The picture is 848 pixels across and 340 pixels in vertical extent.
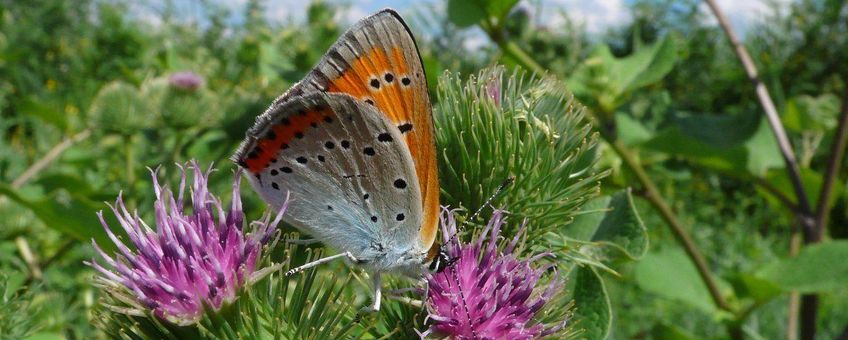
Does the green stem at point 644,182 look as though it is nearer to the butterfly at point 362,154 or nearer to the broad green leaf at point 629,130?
the broad green leaf at point 629,130

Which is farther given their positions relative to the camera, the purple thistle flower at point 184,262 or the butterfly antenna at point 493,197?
the butterfly antenna at point 493,197

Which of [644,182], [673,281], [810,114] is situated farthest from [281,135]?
[810,114]

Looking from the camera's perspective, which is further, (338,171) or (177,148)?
(177,148)

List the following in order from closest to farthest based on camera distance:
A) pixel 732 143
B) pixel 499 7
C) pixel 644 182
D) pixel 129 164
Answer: pixel 499 7, pixel 644 182, pixel 732 143, pixel 129 164

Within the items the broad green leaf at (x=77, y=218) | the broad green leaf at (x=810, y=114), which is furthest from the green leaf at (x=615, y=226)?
the broad green leaf at (x=810, y=114)

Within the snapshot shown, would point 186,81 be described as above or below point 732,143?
above

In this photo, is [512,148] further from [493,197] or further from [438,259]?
[438,259]
